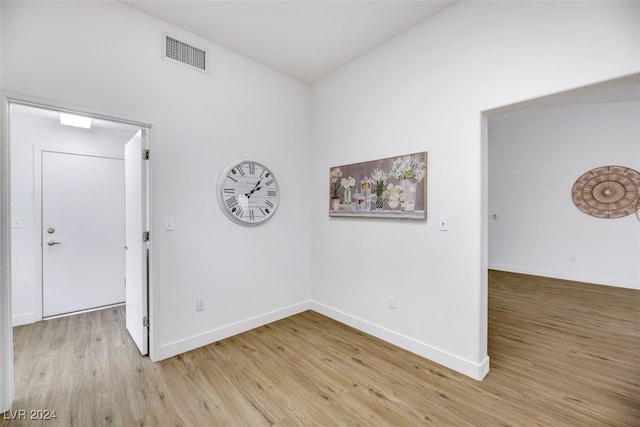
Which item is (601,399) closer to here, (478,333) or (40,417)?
(478,333)

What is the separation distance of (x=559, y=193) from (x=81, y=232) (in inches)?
311

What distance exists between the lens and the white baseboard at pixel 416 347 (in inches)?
83.1

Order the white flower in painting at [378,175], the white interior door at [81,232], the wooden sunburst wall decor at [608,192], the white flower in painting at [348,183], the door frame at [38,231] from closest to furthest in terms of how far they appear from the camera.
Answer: the white flower in painting at [378,175]
the white flower in painting at [348,183]
the door frame at [38,231]
the white interior door at [81,232]
the wooden sunburst wall decor at [608,192]

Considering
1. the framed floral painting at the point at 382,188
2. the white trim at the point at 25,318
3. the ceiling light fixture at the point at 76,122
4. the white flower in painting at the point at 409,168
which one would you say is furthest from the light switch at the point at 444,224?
the white trim at the point at 25,318

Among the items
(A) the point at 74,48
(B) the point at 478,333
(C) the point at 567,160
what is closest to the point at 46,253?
(A) the point at 74,48

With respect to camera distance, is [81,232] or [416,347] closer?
[416,347]

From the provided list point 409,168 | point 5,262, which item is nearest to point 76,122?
point 5,262

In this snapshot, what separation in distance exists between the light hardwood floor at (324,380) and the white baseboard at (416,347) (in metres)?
0.07

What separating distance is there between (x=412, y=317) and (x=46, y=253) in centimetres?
429

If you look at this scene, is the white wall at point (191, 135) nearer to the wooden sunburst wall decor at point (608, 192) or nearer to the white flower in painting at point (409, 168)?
the white flower in painting at point (409, 168)

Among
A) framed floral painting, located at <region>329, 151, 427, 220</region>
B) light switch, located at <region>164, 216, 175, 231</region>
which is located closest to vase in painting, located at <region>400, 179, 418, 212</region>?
Answer: framed floral painting, located at <region>329, 151, 427, 220</region>

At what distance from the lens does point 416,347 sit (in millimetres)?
2473

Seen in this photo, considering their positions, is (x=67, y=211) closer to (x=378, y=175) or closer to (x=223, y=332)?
(x=223, y=332)

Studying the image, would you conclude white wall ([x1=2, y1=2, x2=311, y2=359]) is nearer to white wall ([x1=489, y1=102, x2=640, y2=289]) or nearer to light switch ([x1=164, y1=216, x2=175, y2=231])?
light switch ([x1=164, y1=216, x2=175, y2=231])
